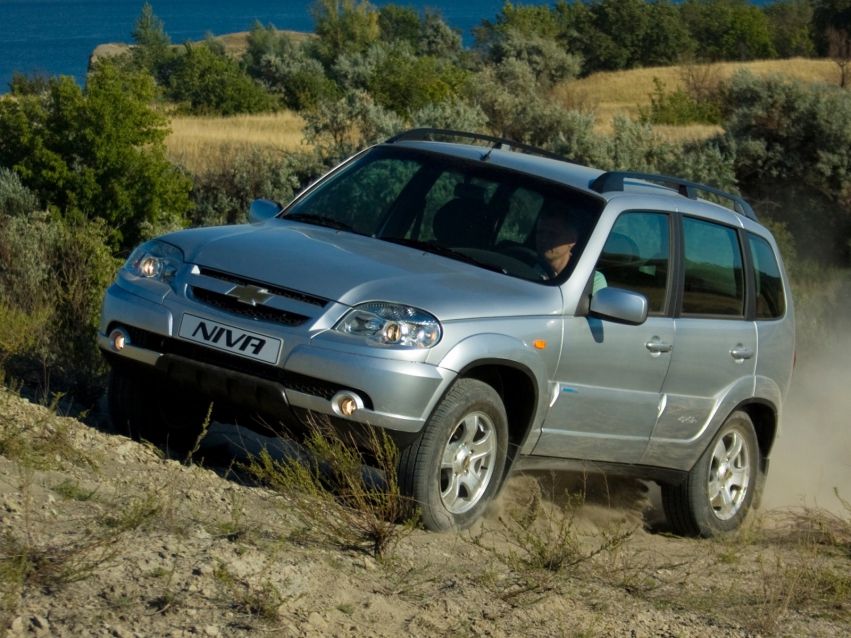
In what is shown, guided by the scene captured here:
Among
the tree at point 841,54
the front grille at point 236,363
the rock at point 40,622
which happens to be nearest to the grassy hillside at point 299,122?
the tree at point 841,54

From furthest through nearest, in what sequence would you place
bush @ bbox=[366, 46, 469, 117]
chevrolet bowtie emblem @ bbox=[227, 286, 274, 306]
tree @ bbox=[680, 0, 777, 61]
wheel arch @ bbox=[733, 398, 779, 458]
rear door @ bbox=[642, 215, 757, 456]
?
tree @ bbox=[680, 0, 777, 61] → bush @ bbox=[366, 46, 469, 117] → wheel arch @ bbox=[733, 398, 779, 458] → rear door @ bbox=[642, 215, 757, 456] → chevrolet bowtie emblem @ bbox=[227, 286, 274, 306]

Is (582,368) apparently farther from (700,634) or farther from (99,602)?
(99,602)

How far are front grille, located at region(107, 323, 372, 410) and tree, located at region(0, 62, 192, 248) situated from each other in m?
11.6

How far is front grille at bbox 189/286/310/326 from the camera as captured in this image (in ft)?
15.4

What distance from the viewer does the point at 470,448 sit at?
4.98 metres

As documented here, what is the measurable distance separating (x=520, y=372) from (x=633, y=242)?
110 centimetres

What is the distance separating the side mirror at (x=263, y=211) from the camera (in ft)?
19.6

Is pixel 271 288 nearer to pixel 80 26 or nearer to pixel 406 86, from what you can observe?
pixel 406 86

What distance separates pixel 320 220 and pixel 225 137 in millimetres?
20756

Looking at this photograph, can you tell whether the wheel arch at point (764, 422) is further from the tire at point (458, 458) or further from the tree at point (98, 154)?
the tree at point (98, 154)

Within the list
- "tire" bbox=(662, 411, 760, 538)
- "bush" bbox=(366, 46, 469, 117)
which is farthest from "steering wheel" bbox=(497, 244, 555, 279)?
"bush" bbox=(366, 46, 469, 117)

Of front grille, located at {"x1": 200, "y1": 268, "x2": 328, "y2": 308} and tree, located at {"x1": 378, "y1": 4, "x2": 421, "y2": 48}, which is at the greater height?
tree, located at {"x1": 378, "y1": 4, "x2": 421, "y2": 48}

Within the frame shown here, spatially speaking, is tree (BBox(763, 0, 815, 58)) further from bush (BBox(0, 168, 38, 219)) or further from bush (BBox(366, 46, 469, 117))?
bush (BBox(0, 168, 38, 219))

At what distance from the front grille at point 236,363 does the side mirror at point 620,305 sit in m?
1.28
